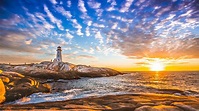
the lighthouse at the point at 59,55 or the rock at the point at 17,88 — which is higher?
the lighthouse at the point at 59,55

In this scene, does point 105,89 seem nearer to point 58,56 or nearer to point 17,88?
point 17,88

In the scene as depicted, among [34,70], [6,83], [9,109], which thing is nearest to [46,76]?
[34,70]

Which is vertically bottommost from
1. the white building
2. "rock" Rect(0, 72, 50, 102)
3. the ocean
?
the ocean

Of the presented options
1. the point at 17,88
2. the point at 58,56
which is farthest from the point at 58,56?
the point at 17,88

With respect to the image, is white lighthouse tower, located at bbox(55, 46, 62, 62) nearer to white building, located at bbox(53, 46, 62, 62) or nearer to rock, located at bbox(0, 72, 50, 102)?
white building, located at bbox(53, 46, 62, 62)

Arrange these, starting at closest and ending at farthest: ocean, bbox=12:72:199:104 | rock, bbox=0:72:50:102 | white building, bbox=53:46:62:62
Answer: rock, bbox=0:72:50:102, ocean, bbox=12:72:199:104, white building, bbox=53:46:62:62

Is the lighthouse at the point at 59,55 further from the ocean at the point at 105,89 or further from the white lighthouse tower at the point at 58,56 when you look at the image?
the ocean at the point at 105,89

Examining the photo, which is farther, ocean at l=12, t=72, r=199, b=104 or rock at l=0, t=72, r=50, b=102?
ocean at l=12, t=72, r=199, b=104

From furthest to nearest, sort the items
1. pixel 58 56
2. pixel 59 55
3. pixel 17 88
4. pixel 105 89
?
pixel 59 55
pixel 58 56
pixel 105 89
pixel 17 88

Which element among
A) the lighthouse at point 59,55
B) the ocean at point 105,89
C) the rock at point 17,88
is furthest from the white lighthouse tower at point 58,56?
the rock at point 17,88

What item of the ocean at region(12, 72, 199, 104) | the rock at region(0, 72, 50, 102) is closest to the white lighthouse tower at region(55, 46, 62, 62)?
the ocean at region(12, 72, 199, 104)

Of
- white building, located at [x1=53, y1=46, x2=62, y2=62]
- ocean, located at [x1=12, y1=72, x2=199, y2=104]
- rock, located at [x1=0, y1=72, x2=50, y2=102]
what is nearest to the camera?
rock, located at [x1=0, y1=72, x2=50, y2=102]

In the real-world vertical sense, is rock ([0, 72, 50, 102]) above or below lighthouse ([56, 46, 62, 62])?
below

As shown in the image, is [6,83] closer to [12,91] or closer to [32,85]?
[12,91]
